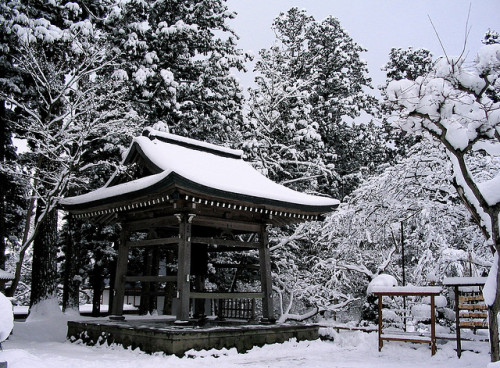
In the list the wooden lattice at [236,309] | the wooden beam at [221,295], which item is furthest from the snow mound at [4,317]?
the wooden lattice at [236,309]

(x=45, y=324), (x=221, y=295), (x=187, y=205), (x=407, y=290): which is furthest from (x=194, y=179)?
(x=45, y=324)

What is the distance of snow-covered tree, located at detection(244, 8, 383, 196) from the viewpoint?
71.4 feet

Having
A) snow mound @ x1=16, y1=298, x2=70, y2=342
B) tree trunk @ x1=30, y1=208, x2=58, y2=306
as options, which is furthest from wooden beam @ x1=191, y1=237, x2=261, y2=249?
tree trunk @ x1=30, y1=208, x2=58, y2=306

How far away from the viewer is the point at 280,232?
67.8 ft

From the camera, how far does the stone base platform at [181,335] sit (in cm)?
1023

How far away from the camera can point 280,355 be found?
11289 mm

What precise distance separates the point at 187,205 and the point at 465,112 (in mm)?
6759

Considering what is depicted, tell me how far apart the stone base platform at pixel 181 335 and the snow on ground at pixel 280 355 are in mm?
196

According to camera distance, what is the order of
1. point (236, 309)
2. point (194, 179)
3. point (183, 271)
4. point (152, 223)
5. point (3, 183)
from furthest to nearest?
point (3, 183) < point (236, 309) < point (152, 223) < point (183, 271) < point (194, 179)

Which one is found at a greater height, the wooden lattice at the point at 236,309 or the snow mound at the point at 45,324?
the wooden lattice at the point at 236,309

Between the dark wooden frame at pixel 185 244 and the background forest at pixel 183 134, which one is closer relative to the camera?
the dark wooden frame at pixel 185 244

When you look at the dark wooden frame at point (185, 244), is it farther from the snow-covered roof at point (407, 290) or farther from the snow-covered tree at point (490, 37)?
the snow-covered tree at point (490, 37)

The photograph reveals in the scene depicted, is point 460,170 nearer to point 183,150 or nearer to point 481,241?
point 481,241

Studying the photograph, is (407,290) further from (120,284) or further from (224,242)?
(120,284)
